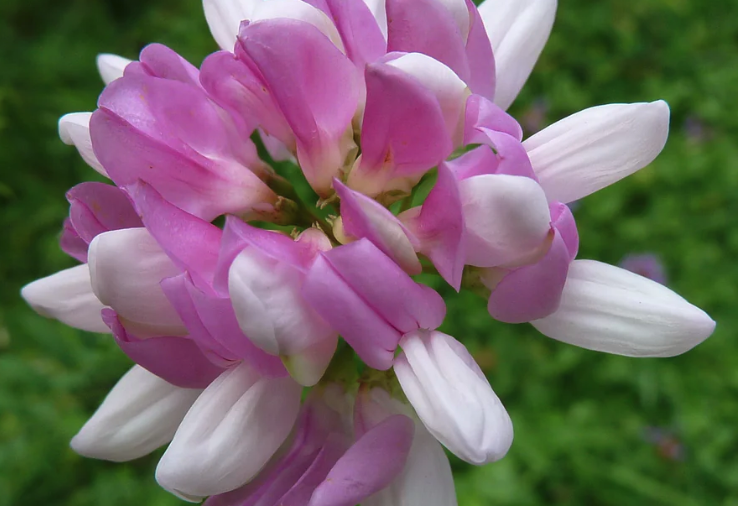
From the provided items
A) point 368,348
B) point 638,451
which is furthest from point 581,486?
point 368,348

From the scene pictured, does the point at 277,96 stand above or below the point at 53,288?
above

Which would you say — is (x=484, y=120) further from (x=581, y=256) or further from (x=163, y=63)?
(x=581, y=256)

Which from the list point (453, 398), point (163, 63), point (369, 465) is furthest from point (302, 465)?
point (163, 63)

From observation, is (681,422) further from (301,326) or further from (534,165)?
(301,326)

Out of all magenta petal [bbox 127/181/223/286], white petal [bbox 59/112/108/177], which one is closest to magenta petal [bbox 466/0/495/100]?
magenta petal [bbox 127/181/223/286]

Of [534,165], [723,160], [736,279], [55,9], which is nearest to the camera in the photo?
[534,165]

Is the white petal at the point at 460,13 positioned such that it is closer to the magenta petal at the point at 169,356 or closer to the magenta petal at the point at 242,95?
the magenta petal at the point at 242,95
